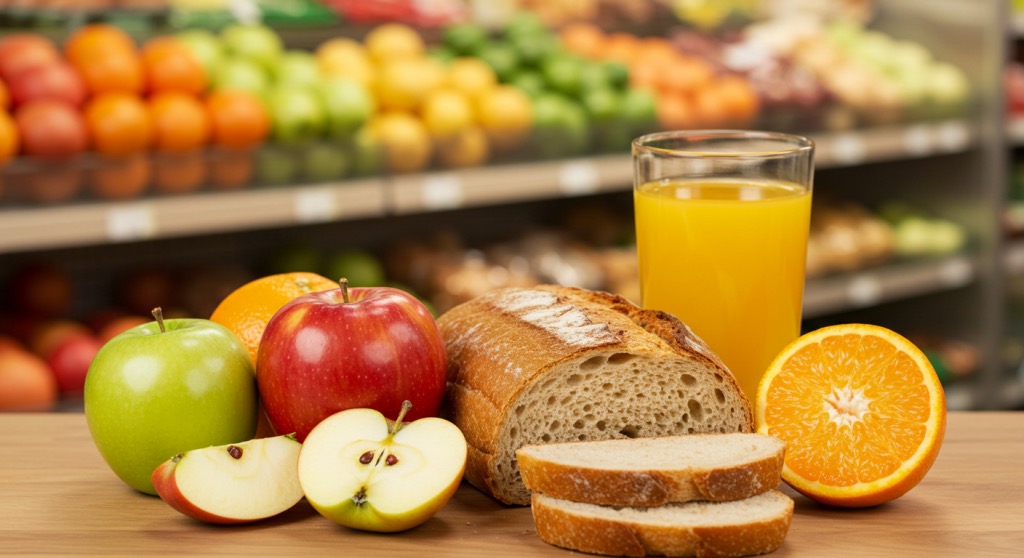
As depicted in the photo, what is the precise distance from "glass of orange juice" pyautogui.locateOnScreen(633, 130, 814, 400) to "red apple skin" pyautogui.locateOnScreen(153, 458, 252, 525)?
0.58m

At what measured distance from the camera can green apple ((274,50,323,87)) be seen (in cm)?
300

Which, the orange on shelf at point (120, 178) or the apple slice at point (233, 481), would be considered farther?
the orange on shelf at point (120, 178)

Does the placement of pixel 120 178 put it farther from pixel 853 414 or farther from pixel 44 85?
pixel 853 414

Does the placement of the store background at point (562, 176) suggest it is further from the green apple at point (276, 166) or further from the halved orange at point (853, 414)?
the halved orange at point (853, 414)

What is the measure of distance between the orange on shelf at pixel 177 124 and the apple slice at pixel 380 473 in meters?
1.71

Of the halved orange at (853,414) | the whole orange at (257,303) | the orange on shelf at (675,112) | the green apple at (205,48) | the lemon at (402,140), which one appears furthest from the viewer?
the orange on shelf at (675,112)

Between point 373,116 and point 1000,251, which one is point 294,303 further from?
point 1000,251

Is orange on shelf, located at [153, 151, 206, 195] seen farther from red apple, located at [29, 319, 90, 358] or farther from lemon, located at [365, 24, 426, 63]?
lemon, located at [365, 24, 426, 63]

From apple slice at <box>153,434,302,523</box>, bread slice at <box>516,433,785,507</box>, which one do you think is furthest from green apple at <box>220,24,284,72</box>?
bread slice at <box>516,433,785,507</box>

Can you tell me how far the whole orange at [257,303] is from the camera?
1.25 m

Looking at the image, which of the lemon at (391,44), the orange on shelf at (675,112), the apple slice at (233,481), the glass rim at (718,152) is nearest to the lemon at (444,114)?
the lemon at (391,44)

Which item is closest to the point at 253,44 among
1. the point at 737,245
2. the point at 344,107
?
the point at 344,107

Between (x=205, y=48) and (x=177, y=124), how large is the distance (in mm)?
418

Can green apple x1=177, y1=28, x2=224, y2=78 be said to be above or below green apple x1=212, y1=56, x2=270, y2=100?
above
